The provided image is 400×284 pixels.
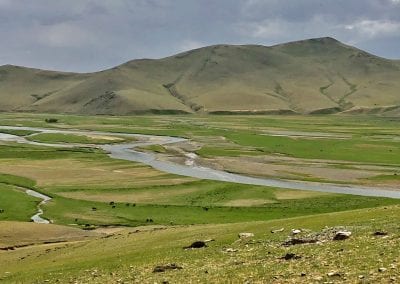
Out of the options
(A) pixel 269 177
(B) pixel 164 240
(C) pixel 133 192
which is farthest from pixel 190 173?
(B) pixel 164 240

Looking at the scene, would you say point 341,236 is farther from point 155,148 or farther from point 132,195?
point 155,148

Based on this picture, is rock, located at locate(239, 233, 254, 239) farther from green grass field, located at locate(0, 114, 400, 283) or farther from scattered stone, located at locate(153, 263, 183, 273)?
scattered stone, located at locate(153, 263, 183, 273)

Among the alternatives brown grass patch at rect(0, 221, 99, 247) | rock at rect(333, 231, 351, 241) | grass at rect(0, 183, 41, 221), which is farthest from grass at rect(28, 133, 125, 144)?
rock at rect(333, 231, 351, 241)

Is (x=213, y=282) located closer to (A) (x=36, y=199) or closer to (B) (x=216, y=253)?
(B) (x=216, y=253)

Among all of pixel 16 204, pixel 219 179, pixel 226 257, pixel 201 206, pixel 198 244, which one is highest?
pixel 226 257

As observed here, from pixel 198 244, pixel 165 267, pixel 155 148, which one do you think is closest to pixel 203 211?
pixel 198 244

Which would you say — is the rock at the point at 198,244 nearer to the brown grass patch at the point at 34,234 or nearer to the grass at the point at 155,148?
the brown grass patch at the point at 34,234

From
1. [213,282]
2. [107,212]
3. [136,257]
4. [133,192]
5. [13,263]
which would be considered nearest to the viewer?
[213,282]

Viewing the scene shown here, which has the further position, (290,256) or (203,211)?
(203,211)

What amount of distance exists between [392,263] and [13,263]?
97.4ft

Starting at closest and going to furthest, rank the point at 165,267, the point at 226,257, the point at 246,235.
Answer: the point at 165,267 → the point at 226,257 → the point at 246,235

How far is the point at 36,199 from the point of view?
7969 centimetres

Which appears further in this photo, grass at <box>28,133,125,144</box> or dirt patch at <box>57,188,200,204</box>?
grass at <box>28,133,125,144</box>

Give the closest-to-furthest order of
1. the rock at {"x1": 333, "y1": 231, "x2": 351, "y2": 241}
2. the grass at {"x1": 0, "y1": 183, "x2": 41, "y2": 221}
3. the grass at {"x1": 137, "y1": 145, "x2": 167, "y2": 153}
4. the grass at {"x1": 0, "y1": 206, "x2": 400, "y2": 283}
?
1. the grass at {"x1": 0, "y1": 206, "x2": 400, "y2": 283}
2. the rock at {"x1": 333, "y1": 231, "x2": 351, "y2": 241}
3. the grass at {"x1": 0, "y1": 183, "x2": 41, "y2": 221}
4. the grass at {"x1": 137, "y1": 145, "x2": 167, "y2": 153}
